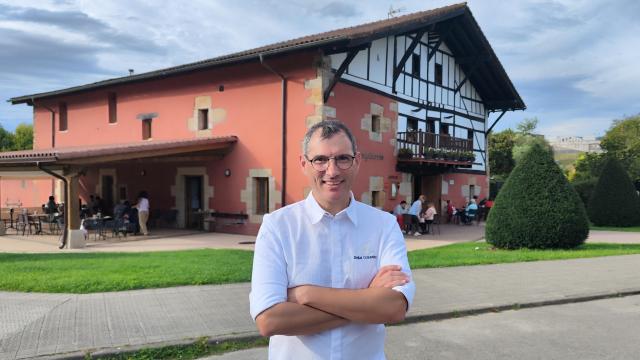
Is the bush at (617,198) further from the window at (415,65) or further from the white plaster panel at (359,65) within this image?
Result: the white plaster panel at (359,65)

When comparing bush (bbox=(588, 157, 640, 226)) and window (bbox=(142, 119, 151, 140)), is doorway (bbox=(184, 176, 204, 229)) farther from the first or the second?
bush (bbox=(588, 157, 640, 226))

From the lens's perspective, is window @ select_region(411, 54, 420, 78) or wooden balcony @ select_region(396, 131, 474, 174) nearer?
wooden balcony @ select_region(396, 131, 474, 174)

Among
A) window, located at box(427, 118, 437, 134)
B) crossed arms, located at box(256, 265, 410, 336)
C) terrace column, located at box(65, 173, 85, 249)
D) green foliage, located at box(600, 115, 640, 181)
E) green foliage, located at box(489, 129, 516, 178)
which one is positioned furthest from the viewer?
green foliage, located at box(489, 129, 516, 178)

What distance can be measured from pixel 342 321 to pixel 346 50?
43.7 feet

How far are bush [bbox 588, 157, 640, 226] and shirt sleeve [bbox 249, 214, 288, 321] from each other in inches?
924

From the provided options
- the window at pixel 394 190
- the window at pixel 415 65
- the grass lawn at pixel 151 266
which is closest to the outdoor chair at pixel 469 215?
the window at pixel 394 190

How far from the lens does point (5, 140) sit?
165 ft

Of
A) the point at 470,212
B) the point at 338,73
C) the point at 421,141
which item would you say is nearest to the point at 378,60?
the point at 338,73

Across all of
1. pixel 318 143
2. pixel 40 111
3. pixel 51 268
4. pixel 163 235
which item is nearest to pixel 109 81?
pixel 40 111

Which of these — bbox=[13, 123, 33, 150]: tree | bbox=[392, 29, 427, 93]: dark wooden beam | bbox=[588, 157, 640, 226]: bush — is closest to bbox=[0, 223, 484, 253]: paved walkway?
bbox=[392, 29, 427, 93]: dark wooden beam

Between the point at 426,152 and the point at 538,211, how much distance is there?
24.5 ft

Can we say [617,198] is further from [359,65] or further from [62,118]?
[62,118]

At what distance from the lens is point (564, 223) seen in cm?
1152

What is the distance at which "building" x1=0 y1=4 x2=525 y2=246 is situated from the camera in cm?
1461
